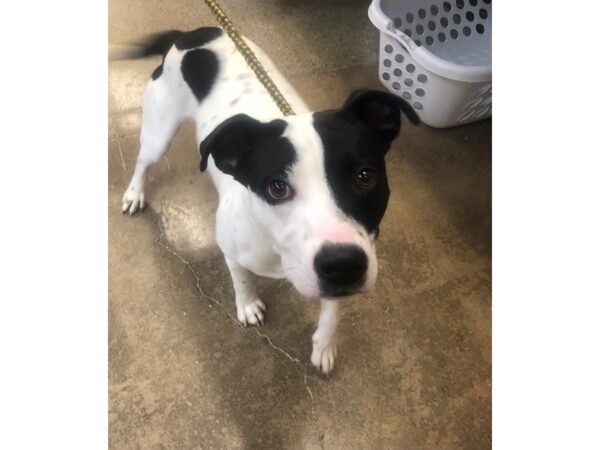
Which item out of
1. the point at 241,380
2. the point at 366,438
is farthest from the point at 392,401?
the point at 241,380

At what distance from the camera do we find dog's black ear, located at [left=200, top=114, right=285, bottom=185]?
1571 millimetres

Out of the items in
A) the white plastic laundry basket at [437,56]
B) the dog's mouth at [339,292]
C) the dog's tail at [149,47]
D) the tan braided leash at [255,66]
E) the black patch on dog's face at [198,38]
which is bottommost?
the white plastic laundry basket at [437,56]

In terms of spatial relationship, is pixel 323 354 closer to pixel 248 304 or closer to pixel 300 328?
pixel 300 328

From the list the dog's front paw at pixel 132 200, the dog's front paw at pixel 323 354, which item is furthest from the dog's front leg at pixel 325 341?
the dog's front paw at pixel 132 200

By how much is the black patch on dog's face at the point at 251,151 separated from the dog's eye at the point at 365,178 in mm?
197

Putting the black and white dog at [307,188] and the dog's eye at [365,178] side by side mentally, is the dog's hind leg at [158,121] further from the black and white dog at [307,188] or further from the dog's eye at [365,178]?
the dog's eye at [365,178]

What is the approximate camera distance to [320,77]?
11.4ft

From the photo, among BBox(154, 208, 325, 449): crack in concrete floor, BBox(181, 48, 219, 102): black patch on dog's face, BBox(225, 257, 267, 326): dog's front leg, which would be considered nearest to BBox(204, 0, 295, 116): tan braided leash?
BBox(181, 48, 219, 102): black patch on dog's face

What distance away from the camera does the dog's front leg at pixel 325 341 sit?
2199 mm

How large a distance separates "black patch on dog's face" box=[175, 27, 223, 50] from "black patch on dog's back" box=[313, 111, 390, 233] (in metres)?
1.03

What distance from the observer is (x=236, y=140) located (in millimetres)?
1679

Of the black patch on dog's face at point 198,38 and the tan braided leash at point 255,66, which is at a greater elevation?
the tan braided leash at point 255,66

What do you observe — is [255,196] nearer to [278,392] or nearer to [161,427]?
[278,392]

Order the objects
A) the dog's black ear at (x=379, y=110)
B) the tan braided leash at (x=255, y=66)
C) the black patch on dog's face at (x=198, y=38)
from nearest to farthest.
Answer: the dog's black ear at (x=379, y=110)
the tan braided leash at (x=255, y=66)
the black patch on dog's face at (x=198, y=38)
